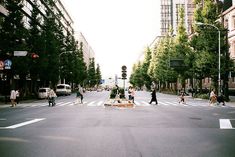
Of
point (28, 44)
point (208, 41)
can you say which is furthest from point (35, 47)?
point (208, 41)

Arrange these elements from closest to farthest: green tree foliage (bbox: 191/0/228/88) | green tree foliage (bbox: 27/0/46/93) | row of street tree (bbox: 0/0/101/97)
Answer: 1. row of street tree (bbox: 0/0/101/97)
2. green tree foliage (bbox: 191/0/228/88)
3. green tree foliage (bbox: 27/0/46/93)

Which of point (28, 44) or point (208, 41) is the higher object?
point (28, 44)

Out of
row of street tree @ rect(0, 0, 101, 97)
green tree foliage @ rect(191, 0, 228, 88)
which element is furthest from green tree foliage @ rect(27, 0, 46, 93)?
green tree foliage @ rect(191, 0, 228, 88)

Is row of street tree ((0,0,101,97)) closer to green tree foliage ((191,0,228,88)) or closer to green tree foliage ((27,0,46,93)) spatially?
green tree foliage ((27,0,46,93))

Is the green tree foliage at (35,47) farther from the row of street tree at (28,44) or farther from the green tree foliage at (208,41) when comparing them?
the green tree foliage at (208,41)

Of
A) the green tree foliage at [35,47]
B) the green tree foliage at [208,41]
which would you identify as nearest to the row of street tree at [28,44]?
the green tree foliage at [35,47]

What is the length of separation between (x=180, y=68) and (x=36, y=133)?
39455mm

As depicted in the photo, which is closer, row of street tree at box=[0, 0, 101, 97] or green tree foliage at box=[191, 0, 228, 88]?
row of street tree at box=[0, 0, 101, 97]

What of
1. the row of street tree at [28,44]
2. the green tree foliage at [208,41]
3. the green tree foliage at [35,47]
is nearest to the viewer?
the row of street tree at [28,44]

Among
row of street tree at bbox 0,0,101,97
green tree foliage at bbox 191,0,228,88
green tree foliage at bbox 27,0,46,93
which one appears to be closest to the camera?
row of street tree at bbox 0,0,101,97

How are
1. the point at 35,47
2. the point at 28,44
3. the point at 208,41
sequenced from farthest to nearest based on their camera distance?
the point at 35,47 < the point at 28,44 < the point at 208,41

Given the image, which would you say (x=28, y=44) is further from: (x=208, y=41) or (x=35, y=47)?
(x=208, y=41)

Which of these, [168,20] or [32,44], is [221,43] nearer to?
[32,44]

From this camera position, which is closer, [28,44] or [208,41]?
[208,41]
